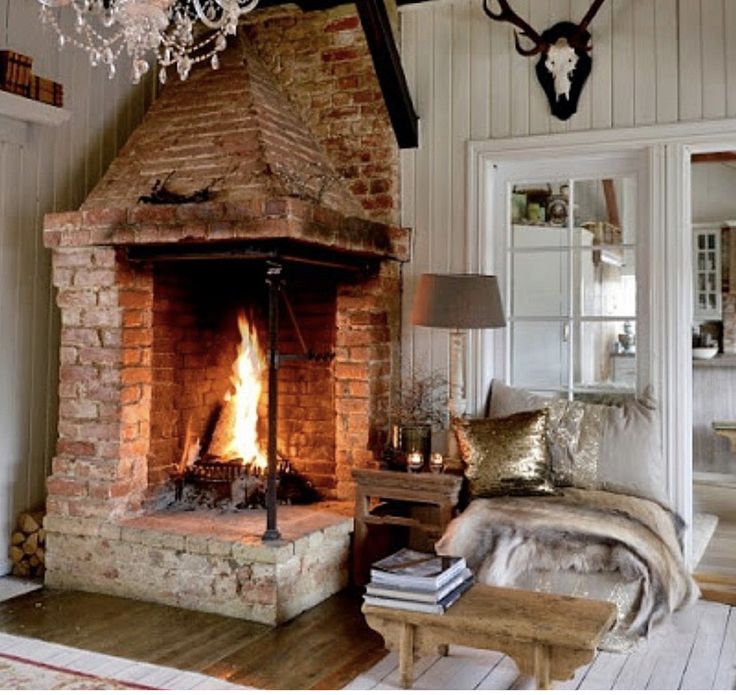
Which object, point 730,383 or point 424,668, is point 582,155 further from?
point 730,383

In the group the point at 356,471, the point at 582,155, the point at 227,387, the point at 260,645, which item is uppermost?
the point at 582,155

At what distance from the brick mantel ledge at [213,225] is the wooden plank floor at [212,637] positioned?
1611 mm

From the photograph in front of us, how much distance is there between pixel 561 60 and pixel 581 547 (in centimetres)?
236

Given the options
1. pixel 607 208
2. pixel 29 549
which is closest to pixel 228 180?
pixel 607 208

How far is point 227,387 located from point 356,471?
1.13 m

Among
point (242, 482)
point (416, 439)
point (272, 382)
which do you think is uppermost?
point (272, 382)

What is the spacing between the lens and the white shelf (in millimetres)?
3834

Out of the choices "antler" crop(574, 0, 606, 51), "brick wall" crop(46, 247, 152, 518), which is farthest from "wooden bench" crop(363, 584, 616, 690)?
"antler" crop(574, 0, 606, 51)

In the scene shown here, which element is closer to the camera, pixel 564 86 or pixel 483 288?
pixel 483 288

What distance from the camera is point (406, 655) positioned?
272 centimetres

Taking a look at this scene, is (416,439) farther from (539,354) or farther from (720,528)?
(720,528)

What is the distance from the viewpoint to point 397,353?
449cm

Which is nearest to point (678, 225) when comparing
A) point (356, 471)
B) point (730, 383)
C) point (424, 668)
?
point (356, 471)

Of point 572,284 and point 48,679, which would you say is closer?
point 48,679
